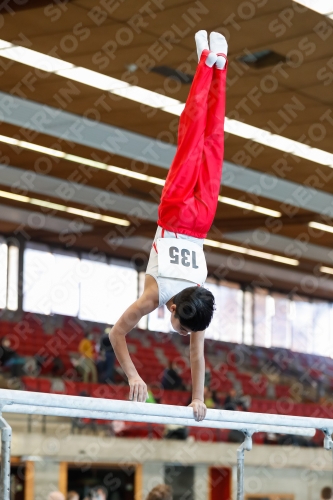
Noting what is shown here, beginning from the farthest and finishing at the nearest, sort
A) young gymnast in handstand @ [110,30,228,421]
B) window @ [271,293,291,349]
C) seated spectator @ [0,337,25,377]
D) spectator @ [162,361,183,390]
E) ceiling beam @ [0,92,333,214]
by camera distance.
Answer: window @ [271,293,291,349] < spectator @ [162,361,183,390] < seated spectator @ [0,337,25,377] < ceiling beam @ [0,92,333,214] < young gymnast in handstand @ [110,30,228,421]

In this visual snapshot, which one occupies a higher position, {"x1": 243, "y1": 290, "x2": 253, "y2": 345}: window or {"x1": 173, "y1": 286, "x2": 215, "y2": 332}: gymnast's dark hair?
{"x1": 243, "y1": 290, "x2": 253, "y2": 345}: window

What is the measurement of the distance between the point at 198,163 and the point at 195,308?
1.05m

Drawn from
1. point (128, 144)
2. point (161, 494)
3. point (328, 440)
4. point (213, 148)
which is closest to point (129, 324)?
point (213, 148)

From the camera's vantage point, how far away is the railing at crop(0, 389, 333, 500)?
10.4ft

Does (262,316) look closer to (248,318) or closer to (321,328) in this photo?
(248,318)

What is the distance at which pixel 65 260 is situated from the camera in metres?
20.6

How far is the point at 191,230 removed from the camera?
456cm

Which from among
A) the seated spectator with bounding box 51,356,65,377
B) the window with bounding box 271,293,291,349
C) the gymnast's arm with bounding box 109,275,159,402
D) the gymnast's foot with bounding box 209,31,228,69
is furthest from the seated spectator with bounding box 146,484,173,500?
the window with bounding box 271,293,291,349

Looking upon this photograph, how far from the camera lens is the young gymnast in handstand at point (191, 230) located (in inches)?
160

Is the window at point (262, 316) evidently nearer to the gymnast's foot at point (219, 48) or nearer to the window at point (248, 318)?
the window at point (248, 318)

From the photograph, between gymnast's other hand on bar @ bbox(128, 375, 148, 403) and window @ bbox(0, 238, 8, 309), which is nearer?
gymnast's other hand on bar @ bbox(128, 375, 148, 403)

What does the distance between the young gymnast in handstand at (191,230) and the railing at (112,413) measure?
0.46ft

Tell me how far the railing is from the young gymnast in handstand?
5.5 inches

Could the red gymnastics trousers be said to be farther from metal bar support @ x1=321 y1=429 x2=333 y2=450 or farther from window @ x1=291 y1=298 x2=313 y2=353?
window @ x1=291 y1=298 x2=313 y2=353
